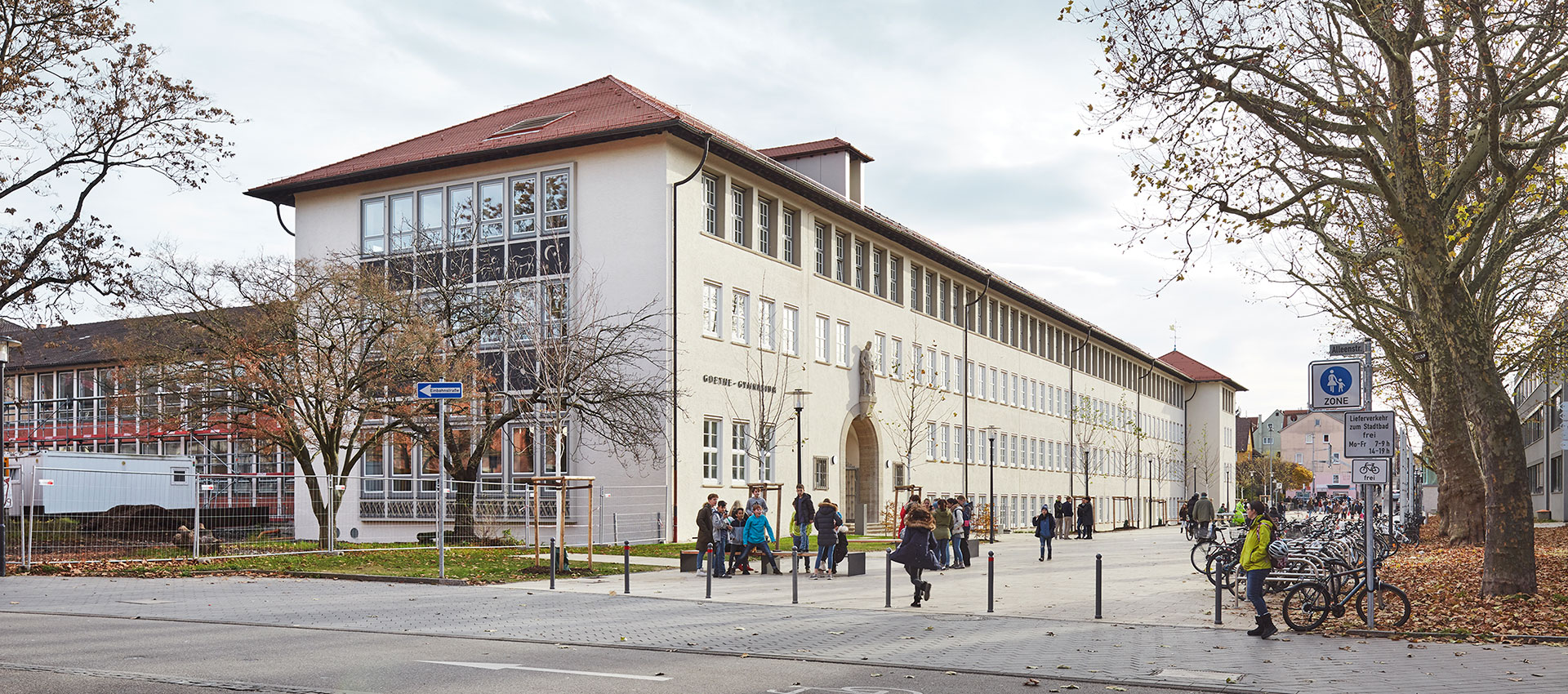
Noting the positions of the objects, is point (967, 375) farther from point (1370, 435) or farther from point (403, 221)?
point (1370, 435)

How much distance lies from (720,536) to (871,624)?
28.0 feet

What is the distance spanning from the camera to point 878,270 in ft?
161

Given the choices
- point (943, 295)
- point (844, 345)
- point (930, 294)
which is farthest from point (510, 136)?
point (943, 295)

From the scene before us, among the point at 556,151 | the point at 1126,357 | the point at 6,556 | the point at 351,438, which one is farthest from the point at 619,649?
the point at 1126,357

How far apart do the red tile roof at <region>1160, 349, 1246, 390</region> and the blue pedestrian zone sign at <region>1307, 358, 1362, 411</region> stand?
96.8 metres

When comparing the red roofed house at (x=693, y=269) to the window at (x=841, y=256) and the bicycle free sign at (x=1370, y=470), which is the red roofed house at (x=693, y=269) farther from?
the bicycle free sign at (x=1370, y=470)

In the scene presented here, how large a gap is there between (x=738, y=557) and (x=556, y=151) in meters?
15.8

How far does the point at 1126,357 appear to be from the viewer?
90688mm

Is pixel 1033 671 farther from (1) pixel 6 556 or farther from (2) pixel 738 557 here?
(1) pixel 6 556

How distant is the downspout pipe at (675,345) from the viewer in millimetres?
34844

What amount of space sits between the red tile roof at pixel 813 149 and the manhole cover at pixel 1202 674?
3611cm

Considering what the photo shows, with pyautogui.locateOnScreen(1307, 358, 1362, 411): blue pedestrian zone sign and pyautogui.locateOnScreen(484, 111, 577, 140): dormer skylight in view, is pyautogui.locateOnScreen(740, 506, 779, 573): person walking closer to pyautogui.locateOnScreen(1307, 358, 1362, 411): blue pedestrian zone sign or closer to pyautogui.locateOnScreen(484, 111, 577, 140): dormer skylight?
pyautogui.locateOnScreen(1307, 358, 1362, 411): blue pedestrian zone sign

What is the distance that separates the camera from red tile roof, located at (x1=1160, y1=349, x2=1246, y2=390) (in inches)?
4417

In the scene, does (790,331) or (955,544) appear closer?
(955,544)
